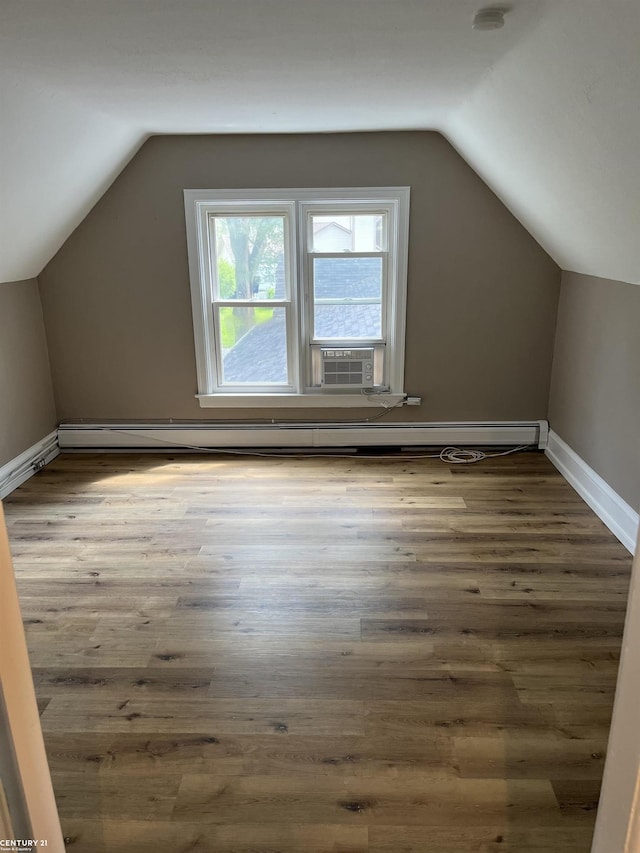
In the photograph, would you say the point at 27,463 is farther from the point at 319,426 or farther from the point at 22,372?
the point at 319,426

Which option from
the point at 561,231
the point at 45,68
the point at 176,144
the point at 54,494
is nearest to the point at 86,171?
the point at 176,144

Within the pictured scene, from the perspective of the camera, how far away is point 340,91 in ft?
9.48

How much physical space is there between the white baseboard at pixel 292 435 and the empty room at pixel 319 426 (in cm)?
2

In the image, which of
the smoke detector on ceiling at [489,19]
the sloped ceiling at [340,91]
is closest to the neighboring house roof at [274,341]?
the sloped ceiling at [340,91]

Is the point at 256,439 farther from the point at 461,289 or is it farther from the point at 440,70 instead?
the point at 440,70

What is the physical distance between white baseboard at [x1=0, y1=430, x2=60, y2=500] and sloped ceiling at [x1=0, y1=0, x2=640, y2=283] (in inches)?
46.1

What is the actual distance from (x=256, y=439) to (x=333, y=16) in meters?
2.95

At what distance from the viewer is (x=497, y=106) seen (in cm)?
276

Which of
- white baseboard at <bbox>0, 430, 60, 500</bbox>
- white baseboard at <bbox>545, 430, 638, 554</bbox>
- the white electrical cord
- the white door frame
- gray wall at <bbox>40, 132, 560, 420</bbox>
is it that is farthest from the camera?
the white electrical cord

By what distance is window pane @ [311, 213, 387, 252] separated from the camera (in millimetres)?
4145

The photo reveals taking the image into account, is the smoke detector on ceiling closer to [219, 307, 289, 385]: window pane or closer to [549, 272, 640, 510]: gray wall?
[549, 272, 640, 510]: gray wall

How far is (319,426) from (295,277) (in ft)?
3.56

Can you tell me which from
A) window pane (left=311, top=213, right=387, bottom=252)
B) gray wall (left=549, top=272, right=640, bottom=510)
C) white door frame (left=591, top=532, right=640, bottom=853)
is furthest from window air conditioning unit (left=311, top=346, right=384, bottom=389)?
white door frame (left=591, top=532, right=640, bottom=853)

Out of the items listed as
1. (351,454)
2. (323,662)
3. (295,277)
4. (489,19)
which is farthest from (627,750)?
(295,277)
